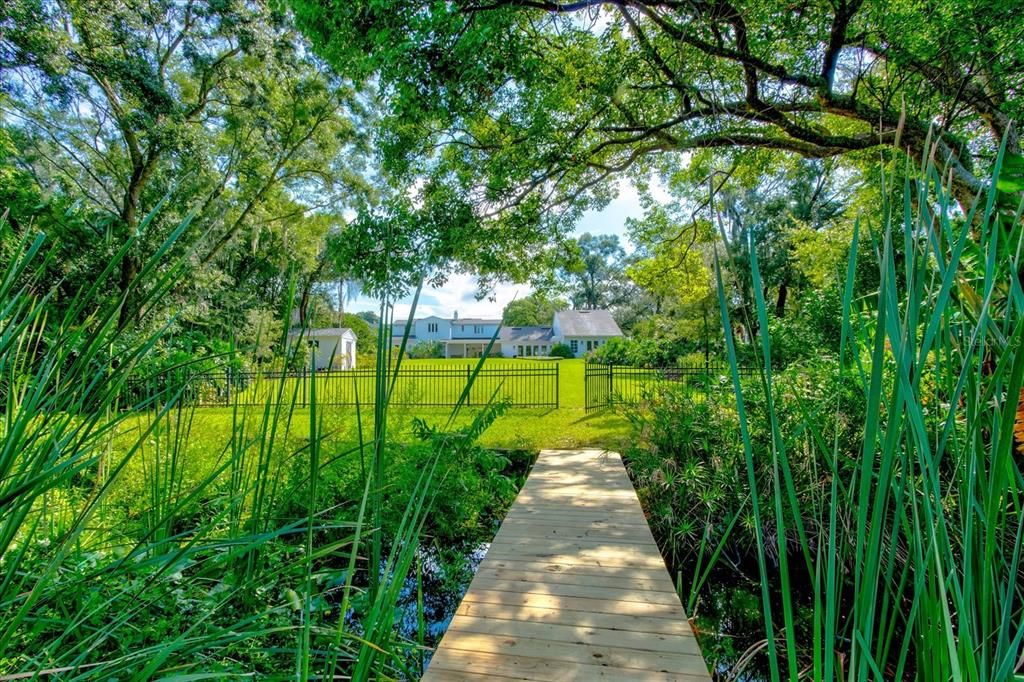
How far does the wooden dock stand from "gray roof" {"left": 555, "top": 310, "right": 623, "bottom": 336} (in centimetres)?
3290

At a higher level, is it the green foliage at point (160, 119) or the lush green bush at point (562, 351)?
the green foliage at point (160, 119)

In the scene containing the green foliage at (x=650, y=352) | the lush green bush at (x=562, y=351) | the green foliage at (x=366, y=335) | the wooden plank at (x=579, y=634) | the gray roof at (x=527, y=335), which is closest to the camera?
the green foliage at (x=366, y=335)

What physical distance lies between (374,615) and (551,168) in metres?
6.73

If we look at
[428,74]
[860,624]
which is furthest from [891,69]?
[860,624]

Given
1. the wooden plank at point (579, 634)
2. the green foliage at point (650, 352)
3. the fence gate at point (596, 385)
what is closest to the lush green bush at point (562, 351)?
the green foliage at point (650, 352)

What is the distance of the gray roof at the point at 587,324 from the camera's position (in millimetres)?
36250

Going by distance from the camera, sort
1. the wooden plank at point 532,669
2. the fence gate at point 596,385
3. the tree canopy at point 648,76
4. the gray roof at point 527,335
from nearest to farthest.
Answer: the wooden plank at point 532,669, the tree canopy at point 648,76, the fence gate at point 596,385, the gray roof at point 527,335

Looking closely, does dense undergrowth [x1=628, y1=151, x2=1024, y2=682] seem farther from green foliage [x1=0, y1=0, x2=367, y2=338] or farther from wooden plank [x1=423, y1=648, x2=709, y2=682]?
green foliage [x1=0, y1=0, x2=367, y2=338]

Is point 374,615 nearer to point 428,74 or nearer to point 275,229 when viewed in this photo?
point 428,74

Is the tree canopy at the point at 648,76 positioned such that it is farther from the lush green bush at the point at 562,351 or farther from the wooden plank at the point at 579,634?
the lush green bush at the point at 562,351

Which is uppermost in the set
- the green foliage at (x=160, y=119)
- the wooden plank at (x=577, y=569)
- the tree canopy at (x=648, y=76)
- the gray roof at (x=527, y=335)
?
the green foliage at (x=160, y=119)

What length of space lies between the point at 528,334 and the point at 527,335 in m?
0.22

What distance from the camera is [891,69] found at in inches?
214

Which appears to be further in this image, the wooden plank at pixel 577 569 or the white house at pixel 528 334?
the white house at pixel 528 334
